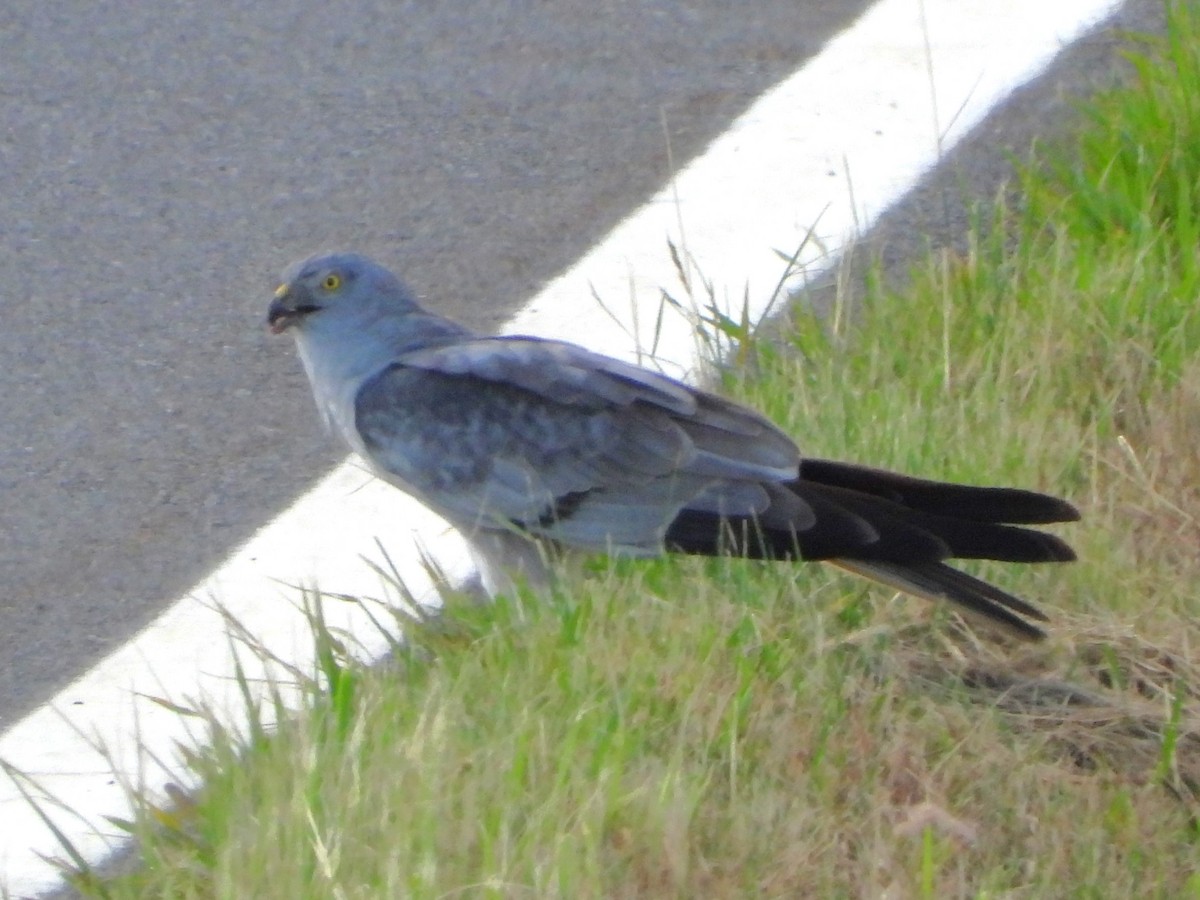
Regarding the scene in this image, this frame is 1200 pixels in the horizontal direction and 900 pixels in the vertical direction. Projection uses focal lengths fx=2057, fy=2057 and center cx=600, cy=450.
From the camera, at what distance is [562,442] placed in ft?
12.1

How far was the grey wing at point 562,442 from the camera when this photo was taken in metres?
3.62

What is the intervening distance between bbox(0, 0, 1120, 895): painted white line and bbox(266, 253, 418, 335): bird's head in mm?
520

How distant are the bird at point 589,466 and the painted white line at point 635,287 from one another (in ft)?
1.12

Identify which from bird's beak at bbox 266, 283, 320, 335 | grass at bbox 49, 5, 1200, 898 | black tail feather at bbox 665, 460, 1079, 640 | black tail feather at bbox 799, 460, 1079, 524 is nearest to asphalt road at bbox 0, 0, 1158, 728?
bird's beak at bbox 266, 283, 320, 335

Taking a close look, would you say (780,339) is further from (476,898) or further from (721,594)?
(476,898)

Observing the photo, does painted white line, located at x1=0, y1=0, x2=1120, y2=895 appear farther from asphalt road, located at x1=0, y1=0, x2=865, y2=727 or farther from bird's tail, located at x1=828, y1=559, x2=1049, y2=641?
bird's tail, located at x1=828, y1=559, x2=1049, y2=641

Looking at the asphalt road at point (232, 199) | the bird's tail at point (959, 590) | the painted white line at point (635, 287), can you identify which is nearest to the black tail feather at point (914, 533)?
the bird's tail at point (959, 590)

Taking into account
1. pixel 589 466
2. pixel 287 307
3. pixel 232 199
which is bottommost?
pixel 589 466

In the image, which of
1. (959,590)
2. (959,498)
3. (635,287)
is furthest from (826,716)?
(635,287)

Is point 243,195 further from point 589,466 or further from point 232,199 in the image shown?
point 589,466

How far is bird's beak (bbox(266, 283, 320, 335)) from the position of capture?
12.9 feet

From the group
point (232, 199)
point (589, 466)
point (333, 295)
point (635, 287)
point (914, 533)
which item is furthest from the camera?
point (232, 199)

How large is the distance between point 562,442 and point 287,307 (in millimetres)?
639

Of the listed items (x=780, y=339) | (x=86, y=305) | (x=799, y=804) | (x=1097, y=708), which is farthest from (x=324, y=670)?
(x=86, y=305)
